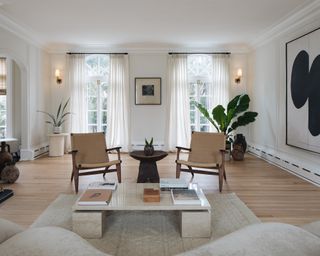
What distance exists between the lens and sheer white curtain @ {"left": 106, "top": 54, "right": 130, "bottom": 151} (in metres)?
7.46

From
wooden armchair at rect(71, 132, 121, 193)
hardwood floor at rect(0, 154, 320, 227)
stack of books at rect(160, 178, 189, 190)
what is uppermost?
wooden armchair at rect(71, 132, 121, 193)

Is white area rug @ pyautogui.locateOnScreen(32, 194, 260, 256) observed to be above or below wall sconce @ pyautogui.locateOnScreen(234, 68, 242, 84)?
below

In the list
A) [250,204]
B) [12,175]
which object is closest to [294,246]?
[250,204]

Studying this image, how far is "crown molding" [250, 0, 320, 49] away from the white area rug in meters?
3.22

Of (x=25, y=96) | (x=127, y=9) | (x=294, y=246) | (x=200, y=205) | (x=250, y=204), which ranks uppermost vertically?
(x=127, y=9)

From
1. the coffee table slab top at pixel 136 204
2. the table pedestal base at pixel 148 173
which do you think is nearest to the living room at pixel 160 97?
the table pedestal base at pixel 148 173

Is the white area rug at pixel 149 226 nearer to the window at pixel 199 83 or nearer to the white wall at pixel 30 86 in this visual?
the white wall at pixel 30 86

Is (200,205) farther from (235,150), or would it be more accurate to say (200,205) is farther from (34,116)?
(34,116)

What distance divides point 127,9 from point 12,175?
3284mm

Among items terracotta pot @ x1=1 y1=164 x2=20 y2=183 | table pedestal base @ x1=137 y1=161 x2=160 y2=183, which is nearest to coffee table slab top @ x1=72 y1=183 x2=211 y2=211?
table pedestal base @ x1=137 y1=161 x2=160 y2=183

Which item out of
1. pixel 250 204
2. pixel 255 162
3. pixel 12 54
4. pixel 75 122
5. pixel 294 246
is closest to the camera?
pixel 294 246

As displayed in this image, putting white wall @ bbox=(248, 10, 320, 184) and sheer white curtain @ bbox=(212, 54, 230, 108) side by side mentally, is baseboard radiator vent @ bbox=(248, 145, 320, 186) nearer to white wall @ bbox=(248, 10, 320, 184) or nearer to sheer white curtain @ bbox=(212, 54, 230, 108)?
white wall @ bbox=(248, 10, 320, 184)

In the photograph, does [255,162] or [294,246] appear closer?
[294,246]

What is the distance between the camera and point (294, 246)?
116cm
